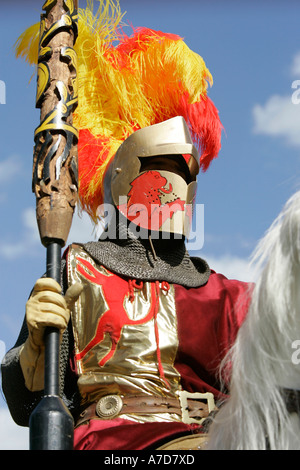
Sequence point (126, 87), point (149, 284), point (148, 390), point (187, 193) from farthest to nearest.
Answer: point (126, 87)
point (187, 193)
point (149, 284)
point (148, 390)

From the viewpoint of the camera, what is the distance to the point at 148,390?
16.3 ft

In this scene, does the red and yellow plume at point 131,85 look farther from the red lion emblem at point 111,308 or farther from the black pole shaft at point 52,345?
the black pole shaft at point 52,345

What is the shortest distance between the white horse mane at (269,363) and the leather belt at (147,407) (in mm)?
1715

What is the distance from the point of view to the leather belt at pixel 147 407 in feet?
16.0

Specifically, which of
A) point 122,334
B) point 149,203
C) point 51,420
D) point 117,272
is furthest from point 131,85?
point 51,420

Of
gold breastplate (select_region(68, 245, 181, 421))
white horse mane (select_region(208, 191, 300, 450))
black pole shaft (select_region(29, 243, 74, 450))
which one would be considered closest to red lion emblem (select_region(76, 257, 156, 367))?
gold breastplate (select_region(68, 245, 181, 421))

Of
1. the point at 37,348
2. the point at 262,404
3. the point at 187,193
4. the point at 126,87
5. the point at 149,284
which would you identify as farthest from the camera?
the point at 126,87

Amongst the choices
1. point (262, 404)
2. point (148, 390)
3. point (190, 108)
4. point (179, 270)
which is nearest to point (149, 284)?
point (179, 270)

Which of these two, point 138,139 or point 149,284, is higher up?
point 138,139

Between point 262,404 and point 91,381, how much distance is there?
2159 millimetres

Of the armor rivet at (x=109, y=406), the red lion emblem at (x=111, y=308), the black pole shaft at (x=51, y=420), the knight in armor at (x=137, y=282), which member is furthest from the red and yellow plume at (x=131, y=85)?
the black pole shaft at (x=51, y=420)

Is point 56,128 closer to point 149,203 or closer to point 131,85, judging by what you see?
point 149,203
